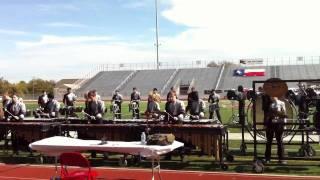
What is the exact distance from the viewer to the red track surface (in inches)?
460

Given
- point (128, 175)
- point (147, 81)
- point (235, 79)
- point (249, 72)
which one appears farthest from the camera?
point (147, 81)

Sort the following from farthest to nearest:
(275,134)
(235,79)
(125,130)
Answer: (235,79)
(125,130)
(275,134)

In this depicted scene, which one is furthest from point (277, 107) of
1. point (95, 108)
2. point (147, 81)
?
point (147, 81)

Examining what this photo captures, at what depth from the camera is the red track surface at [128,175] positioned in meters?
11.7

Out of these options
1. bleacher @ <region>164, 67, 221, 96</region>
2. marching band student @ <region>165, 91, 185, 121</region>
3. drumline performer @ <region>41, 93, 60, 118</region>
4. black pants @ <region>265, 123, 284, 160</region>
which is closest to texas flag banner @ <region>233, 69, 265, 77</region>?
bleacher @ <region>164, 67, 221, 96</region>

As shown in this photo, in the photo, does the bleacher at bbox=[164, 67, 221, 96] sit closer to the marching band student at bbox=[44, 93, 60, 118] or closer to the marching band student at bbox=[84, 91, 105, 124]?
the marching band student at bbox=[44, 93, 60, 118]

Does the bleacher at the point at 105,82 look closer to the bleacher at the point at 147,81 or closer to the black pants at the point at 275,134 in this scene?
the bleacher at the point at 147,81

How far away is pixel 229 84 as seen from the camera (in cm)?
6831

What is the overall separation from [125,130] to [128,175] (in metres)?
1.98

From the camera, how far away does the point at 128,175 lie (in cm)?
1226

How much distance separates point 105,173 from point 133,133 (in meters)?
1.72

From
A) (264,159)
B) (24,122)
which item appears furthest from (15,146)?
(264,159)

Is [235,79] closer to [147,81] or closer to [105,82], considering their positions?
[147,81]

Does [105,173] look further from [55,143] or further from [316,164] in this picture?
[316,164]
